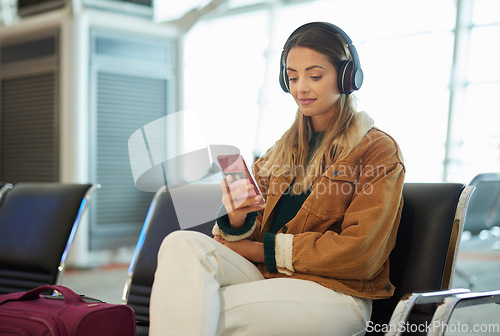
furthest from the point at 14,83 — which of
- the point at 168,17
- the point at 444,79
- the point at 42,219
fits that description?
the point at 444,79

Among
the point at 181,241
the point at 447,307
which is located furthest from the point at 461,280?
the point at 181,241

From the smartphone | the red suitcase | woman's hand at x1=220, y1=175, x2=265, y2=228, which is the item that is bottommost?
the red suitcase

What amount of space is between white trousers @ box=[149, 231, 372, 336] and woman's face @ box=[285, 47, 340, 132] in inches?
21.7

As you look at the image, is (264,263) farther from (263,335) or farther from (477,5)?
(477,5)

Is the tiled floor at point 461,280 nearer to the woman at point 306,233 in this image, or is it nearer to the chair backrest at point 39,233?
the chair backrest at point 39,233

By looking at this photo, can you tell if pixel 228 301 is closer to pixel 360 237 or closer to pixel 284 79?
pixel 360 237

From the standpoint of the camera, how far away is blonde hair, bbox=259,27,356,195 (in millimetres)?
1671

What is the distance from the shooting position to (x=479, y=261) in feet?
19.7

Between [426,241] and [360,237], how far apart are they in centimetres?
26

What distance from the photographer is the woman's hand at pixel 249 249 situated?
1.60 m

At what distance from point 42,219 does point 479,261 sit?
5.12 m

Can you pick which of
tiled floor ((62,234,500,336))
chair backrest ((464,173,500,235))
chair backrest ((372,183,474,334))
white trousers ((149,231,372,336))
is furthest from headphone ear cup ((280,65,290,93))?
chair backrest ((464,173,500,235))

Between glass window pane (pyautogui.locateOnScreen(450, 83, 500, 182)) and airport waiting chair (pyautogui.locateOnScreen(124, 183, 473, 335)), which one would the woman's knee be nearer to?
airport waiting chair (pyautogui.locateOnScreen(124, 183, 473, 335))

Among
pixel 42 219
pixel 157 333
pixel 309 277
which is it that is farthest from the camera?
pixel 42 219
